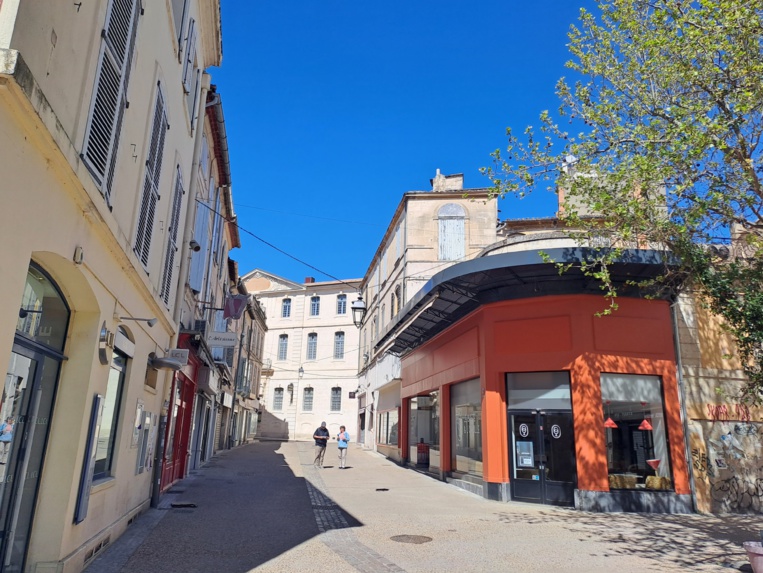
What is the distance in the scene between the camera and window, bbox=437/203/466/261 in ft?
74.0

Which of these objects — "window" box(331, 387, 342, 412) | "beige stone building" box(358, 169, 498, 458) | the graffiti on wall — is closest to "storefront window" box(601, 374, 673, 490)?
the graffiti on wall

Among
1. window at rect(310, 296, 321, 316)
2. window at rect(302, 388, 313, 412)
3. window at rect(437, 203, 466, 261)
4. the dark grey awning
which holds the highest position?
window at rect(310, 296, 321, 316)

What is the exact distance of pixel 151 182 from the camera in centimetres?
798

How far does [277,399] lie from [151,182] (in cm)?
3791

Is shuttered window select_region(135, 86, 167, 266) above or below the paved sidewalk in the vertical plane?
above

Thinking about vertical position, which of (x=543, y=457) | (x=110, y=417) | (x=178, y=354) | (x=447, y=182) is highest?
(x=447, y=182)

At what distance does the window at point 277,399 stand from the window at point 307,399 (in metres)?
2.17

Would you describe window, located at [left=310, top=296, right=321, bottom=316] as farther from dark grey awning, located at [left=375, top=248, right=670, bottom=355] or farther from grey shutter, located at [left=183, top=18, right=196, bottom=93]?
grey shutter, located at [left=183, top=18, right=196, bottom=93]

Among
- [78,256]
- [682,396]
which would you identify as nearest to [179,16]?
[78,256]

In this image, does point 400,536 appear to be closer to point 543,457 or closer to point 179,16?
point 543,457

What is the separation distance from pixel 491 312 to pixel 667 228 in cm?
504

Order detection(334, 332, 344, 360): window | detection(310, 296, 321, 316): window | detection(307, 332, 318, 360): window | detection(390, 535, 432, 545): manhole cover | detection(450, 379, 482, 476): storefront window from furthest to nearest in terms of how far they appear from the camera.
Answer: detection(310, 296, 321, 316): window < detection(307, 332, 318, 360): window < detection(334, 332, 344, 360): window < detection(450, 379, 482, 476): storefront window < detection(390, 535, 432, 545): manhole cover

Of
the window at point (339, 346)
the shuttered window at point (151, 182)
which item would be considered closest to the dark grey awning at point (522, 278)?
the shuttered window at point (151, 182)

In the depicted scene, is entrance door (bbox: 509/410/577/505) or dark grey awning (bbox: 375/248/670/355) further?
entrance door (bbox: 509/410/577/505)
